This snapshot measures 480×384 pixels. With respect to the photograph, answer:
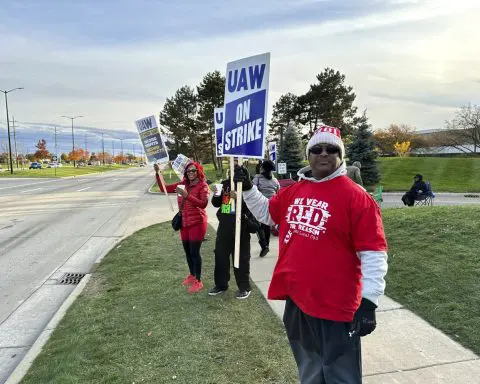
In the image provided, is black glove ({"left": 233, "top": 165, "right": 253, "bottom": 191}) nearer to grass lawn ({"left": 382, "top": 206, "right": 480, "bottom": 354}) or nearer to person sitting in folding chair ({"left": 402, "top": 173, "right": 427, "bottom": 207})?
grass lawn ({"left": 382, "top": 206, "right": 480, "bottom": 354})

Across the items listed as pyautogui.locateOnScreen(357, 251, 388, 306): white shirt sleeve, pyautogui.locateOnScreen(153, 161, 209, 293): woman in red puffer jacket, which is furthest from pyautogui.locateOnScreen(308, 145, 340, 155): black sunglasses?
pyautogui.locateOnScreen(153, 161, 209, 293): woman in red puffer jacket

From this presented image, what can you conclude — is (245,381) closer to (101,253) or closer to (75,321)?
(75,321)

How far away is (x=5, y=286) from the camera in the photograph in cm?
673

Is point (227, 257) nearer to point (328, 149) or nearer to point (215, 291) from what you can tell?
point (215, 291)

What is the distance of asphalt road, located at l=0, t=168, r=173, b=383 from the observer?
5262 mm

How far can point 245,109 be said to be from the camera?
4172 millimetres

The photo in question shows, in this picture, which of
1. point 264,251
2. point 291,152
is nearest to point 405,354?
point 264,251

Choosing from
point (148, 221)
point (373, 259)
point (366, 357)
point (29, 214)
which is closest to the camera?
point (373, 259)

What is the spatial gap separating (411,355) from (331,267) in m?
1.97

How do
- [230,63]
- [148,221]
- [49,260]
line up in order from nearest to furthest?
1. [230,63]
2. [49,260]
3. [148,221]

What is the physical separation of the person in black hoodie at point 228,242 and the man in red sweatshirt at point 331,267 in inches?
105

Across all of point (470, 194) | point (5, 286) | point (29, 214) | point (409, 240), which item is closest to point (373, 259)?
point (409, 240)

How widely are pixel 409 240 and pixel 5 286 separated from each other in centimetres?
695

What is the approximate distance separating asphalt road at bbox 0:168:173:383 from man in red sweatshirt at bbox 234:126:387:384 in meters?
3.15
